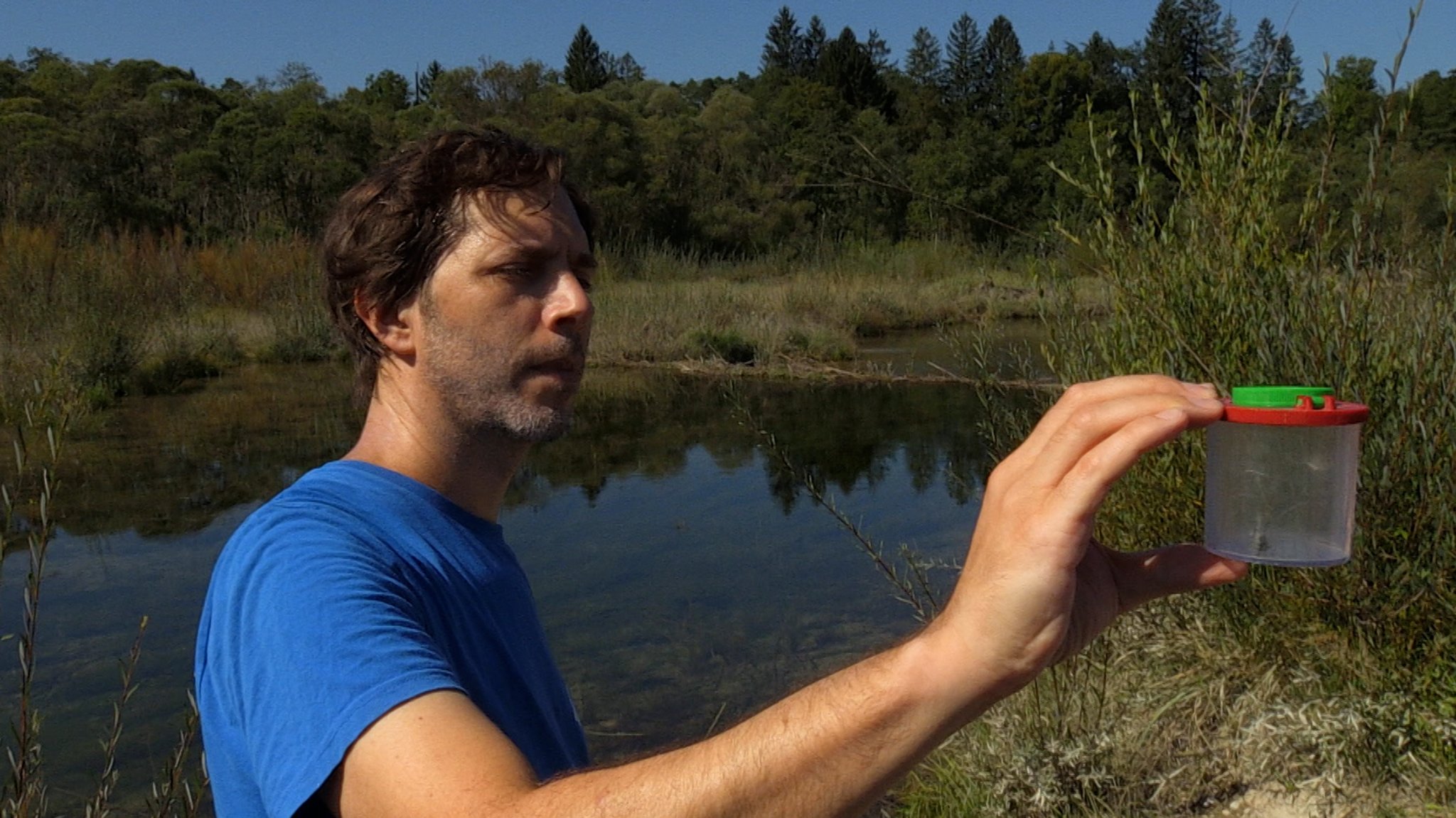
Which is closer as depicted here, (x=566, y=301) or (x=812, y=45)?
(x=566, y=301)

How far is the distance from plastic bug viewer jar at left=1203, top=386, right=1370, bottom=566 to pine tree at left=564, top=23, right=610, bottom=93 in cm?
5499

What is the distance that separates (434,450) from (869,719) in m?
0.90

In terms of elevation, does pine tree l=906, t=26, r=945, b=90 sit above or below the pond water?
above

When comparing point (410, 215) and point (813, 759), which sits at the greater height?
point (410, 215)

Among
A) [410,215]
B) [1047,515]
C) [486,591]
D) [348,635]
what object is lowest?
[486,591]

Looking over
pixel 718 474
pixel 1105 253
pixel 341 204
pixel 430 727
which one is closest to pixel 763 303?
pixel 718 474

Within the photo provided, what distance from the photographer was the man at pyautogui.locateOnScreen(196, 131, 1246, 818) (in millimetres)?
906

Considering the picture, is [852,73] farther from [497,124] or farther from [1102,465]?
[1102,465]

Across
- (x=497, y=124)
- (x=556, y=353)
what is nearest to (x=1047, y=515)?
(x=556, y=353)

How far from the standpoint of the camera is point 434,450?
1.62m

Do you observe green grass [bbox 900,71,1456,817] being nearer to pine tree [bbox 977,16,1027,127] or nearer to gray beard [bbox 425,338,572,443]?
gray beard [bbox 425,338,572,443]

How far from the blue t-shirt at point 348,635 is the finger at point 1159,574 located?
68 cm

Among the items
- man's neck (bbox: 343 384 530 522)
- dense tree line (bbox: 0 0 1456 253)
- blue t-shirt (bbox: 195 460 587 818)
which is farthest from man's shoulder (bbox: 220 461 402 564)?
dense tree line (bbox: 0 0 1456 253)

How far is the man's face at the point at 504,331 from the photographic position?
1.62 meters
